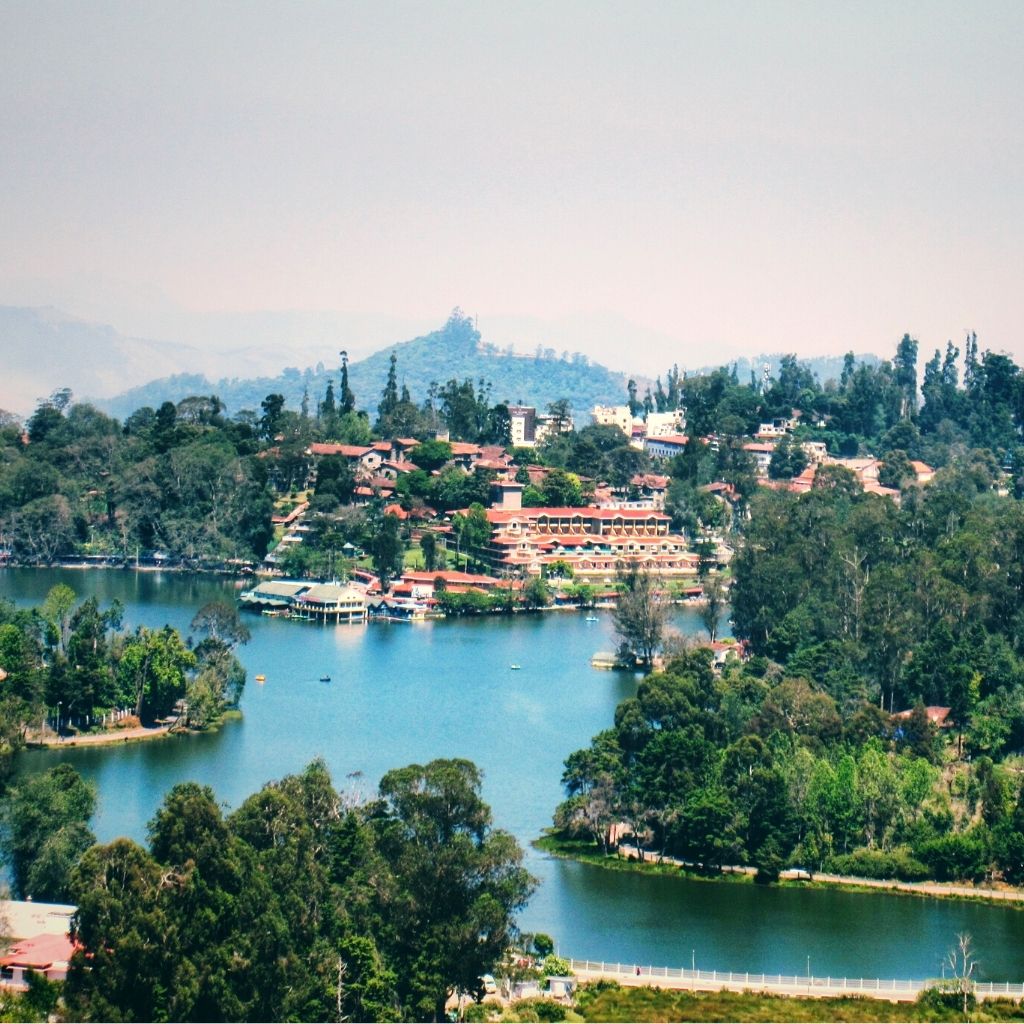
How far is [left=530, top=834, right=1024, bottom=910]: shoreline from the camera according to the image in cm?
1969

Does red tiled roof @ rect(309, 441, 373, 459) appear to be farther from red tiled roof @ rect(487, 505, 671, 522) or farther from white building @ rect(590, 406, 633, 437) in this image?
white building @ rect(590, 406, 633, 437)

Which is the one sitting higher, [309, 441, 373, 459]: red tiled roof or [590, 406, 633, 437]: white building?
[590, 406, 633, 437]: white building

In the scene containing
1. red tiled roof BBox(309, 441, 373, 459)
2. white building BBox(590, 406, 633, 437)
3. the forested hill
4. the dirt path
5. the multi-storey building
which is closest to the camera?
the dirt path

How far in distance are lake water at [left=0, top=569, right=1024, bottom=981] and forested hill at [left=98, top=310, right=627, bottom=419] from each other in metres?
77.4

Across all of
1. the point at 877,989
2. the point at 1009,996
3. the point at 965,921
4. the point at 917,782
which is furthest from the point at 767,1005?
the point at 917,782

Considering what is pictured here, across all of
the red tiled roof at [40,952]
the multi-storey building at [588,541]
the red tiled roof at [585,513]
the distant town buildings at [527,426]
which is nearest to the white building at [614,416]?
the distant town buildings at [527,426]

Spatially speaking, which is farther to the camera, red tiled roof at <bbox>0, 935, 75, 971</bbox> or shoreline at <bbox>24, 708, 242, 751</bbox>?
shoreline at <bbox>24, 708, 242, 751</bbox>

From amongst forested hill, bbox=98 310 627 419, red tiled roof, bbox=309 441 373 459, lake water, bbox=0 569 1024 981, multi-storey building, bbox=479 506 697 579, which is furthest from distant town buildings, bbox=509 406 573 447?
forested hill, bbox=98 310 627 419

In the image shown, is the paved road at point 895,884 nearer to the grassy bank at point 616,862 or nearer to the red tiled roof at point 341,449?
the grassy bank at point 616,862

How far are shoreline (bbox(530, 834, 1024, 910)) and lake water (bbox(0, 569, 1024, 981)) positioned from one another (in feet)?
0.59

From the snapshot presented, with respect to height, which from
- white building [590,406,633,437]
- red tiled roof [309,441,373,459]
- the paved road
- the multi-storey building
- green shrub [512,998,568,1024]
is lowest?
green shrub [512,998,568,1024]

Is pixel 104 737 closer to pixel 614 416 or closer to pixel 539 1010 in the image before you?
pixel 539 1010

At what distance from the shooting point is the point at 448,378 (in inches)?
4975

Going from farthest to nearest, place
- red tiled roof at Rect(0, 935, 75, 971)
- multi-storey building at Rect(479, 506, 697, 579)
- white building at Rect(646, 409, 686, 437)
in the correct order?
white building at Rect(646, 409, 686, 437)
multi-storey building at Rect(479, 506, 697, 579)
red tiled roof at Rect(0, 935, 75, 971)
